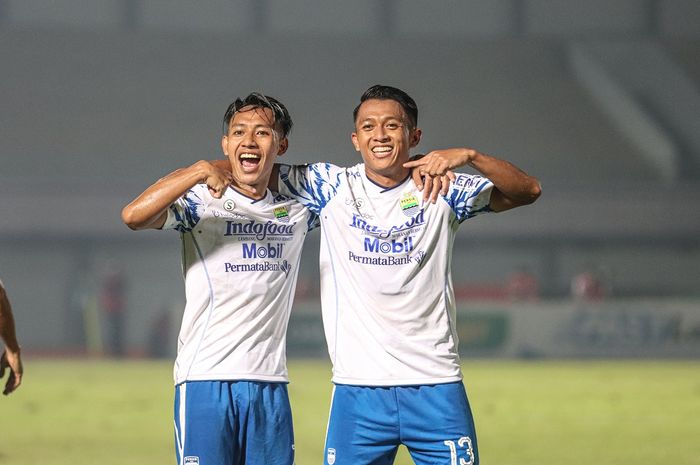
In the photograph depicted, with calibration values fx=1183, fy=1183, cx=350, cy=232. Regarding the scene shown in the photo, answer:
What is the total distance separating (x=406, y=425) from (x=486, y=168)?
1041 mm

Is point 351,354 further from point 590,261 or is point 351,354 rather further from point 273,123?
point 590,261

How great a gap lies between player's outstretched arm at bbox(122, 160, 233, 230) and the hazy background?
20159mm

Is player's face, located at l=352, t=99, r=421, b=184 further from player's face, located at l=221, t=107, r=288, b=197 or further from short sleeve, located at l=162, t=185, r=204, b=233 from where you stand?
short sleeve, located at l=162, t=185, r=204, b=233

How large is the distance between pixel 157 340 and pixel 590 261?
1129 centimetres

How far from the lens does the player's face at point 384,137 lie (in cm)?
471

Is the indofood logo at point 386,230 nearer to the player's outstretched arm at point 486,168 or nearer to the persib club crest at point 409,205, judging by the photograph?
the persib club crest at point 409,205

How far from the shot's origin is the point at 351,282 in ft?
15.3

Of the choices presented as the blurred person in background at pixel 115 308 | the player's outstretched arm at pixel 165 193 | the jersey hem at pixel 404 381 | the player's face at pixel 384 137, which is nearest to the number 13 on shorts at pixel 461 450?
the jersey hem at pixel 404 381

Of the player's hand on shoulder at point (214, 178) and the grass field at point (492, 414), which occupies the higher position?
the player's hand on shoulder at point (214, 178)

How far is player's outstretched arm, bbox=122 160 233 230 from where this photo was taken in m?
4.44

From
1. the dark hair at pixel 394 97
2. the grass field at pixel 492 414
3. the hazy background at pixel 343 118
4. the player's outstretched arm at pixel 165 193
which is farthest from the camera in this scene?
the hazy background at pixel 343 118

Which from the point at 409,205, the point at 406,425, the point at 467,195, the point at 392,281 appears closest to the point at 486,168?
the point at 467,195

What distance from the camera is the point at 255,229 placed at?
15.6ft

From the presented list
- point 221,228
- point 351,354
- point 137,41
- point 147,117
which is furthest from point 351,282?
point 137,41
